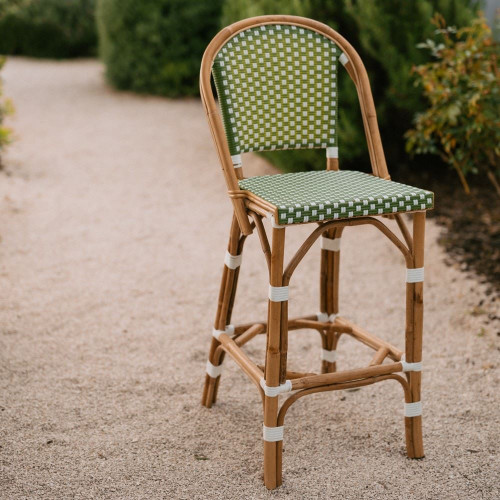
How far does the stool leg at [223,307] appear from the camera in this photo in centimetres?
228

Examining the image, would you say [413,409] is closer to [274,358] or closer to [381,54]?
[274,358]

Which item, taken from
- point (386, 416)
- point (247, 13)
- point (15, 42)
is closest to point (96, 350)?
point (386, 416)

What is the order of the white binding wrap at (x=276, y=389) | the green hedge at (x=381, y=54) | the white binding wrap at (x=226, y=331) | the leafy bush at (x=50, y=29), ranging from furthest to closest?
the leafy bush at (x=50, y=29) < the green hedge at (x=381, y=54) < the white binding wrap at (x=226, y=331) < the white binding wrap at (x=276, y=389)

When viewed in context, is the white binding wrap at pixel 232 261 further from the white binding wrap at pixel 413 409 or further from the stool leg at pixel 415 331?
the white binding wrap at pixel 413 409

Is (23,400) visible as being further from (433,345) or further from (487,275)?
(487,275)

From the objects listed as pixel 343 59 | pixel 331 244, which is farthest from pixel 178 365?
pixel 343 59

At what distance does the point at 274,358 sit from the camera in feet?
6.53

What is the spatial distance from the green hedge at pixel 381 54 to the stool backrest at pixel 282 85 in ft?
Answer: 6.19

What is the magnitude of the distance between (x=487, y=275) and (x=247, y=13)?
2.85 m

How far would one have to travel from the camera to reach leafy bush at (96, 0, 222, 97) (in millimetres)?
8680

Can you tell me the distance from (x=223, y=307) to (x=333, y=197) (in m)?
0.63

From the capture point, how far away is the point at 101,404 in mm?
2506

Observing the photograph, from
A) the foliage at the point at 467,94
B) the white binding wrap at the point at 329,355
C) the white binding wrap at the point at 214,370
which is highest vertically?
the foliage at the point at 467,94

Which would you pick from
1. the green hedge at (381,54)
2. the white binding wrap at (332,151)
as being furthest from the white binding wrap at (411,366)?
the green hedge at (381,54)
